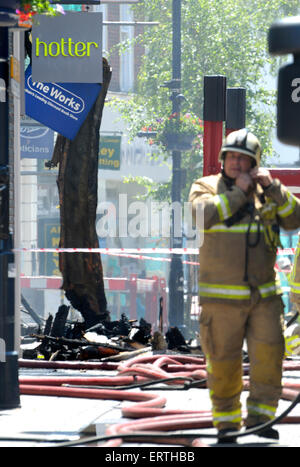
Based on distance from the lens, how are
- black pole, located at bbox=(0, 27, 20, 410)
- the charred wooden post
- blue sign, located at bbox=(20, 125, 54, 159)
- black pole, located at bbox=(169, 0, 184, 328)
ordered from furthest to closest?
1. blue sign, located at bbox=(20, 125, 54, 159)
2. black pole, located at bbox=(169, 0, 184, 328)
3. the charred wooden post
4. black pole, located at bbox=(0, 27, 20, 410)

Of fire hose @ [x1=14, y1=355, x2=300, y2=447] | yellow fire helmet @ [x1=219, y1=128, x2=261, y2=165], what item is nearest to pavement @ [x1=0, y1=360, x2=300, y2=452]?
fire hose @ [x1=14, y1=355, x2=300, y2=447]

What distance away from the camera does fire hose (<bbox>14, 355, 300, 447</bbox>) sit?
6.39 meters

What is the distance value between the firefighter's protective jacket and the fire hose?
79cm

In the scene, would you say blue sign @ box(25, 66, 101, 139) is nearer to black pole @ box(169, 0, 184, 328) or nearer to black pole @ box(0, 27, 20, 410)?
black pole @ box(0, 27, 20, 410)

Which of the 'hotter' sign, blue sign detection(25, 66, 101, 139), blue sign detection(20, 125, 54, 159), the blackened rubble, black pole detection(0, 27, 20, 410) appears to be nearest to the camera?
black pole detection(0, 27, 20, 410)

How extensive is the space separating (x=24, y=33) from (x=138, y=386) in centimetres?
536

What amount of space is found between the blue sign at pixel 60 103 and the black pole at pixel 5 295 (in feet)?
15.1

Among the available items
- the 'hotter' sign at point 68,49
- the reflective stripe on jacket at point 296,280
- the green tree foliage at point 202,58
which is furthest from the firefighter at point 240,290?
the green tree foliage at point 202,58

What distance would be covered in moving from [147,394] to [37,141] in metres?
18.2

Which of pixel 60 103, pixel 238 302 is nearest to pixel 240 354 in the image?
pixel 238 302

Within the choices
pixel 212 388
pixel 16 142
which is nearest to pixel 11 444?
pixel 212 388

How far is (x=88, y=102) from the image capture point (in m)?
13.1

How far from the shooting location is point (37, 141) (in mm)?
25938
